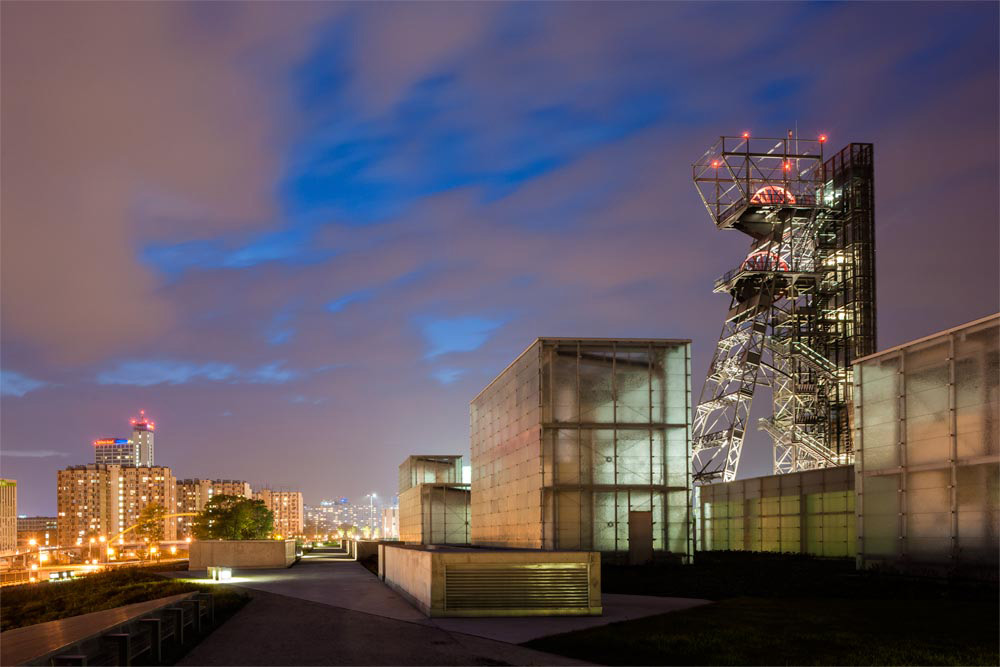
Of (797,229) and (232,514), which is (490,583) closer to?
(797,229)

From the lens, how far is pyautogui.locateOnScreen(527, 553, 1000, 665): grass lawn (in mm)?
14773

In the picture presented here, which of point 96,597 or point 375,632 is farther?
point 96,597

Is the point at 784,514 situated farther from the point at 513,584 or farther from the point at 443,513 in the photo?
the point at 513,584

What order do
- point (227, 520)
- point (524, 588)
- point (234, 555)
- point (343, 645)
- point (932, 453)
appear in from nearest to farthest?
point (343, 645)
point (524, 588)
point (932, 453)
point (234, 555)
point (227, 520)

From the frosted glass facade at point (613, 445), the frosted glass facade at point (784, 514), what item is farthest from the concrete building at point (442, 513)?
the frosted glass facade at point (613, 445)

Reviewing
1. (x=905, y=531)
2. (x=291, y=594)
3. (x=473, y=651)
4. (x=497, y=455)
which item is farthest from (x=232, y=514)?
(x=473, y=651)

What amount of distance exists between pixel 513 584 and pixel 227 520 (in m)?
83.4

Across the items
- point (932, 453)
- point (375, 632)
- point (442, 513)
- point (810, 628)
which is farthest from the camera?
point (442, 513)

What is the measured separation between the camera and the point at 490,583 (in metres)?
20.6

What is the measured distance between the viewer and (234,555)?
45875 millimetres

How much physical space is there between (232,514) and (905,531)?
8051cm

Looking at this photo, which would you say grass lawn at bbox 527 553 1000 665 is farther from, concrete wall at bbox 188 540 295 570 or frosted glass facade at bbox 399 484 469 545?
frosted glass facade at bbox 399 484 469 545

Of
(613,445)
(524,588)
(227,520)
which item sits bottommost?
(227,520)

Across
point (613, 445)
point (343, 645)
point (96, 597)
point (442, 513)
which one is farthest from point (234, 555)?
point (442, 513)
